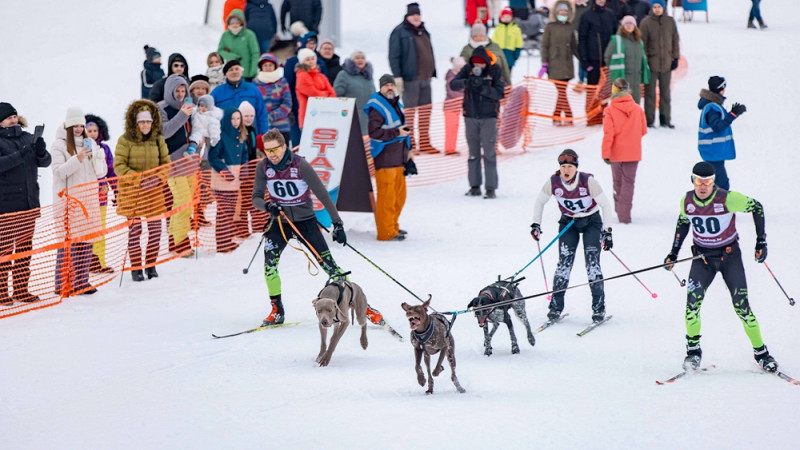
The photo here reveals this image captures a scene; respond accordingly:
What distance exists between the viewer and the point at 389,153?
39.4 ft

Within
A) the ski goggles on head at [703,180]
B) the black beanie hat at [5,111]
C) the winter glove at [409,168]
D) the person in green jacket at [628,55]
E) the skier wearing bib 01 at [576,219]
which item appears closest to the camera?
the ski goggles on head at [703,180]

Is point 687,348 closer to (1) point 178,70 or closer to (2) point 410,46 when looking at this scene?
(1) point 178,70

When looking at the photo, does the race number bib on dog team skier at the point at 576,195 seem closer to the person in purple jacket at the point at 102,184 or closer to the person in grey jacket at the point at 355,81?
the person in purple jacket at the point at 102,184

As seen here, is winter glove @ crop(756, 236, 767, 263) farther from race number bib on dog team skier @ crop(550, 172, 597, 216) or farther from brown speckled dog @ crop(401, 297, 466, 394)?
brown speckled dog @ crop(401, 297, 466, 394)

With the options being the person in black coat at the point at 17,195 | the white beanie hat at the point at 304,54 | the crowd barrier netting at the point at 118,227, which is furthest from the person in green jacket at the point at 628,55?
the person in black coat at the point at 17,195

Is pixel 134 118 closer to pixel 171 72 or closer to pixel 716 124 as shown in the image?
pixel 171 72

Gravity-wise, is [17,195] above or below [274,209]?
above

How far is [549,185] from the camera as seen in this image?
912 centimetres

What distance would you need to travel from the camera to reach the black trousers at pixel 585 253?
9.16m

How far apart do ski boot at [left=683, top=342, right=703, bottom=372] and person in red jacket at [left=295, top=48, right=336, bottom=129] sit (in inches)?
276

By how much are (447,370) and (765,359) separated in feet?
7.55

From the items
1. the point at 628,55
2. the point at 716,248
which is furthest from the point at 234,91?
the point at 628,55

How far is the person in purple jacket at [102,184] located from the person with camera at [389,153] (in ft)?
9.50

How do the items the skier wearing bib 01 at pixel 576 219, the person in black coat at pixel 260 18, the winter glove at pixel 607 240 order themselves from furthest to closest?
the person in black coat at pixel 260 18 → the skier wearing bib 01 at pixel 576 219 → the winter glove at pixel 607 240
